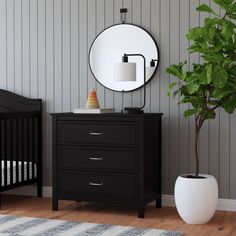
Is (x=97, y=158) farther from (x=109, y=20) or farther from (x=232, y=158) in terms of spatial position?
(x=109, y=20)

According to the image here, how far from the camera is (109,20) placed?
4.46 m

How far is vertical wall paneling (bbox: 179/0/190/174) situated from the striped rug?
897mm

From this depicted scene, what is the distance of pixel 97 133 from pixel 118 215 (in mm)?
630

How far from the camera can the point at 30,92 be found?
479 cm

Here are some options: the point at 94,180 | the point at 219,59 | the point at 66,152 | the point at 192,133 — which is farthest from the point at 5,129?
the point at 219,59

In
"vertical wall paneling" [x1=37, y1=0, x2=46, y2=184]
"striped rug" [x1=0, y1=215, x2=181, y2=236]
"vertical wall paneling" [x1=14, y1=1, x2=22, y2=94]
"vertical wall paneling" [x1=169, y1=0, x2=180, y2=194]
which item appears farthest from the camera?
"vertical wall paneling" [x1=14, y1=1, x2=22, y2=94]

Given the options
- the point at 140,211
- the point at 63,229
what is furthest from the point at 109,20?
the point at 63,229

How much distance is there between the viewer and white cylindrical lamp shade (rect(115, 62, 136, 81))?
4.14 m

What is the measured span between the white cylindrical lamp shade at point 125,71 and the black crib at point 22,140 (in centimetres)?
89

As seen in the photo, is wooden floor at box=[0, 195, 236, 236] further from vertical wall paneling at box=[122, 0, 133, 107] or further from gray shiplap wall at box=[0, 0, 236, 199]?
vertical wall paneling at box=[122, 0, 133, 107]

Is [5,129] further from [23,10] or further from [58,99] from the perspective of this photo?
[23,10]

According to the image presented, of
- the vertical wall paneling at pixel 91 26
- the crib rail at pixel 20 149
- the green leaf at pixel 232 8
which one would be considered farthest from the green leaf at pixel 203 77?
the crib rail at pixel 20 149

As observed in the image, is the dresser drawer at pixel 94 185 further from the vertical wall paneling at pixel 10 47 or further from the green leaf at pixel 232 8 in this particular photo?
the green leaf at pixel 232 8

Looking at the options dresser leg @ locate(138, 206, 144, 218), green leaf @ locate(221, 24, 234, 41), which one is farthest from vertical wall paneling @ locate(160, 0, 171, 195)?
green leaf @ locate(221, 24, 234, 41)
